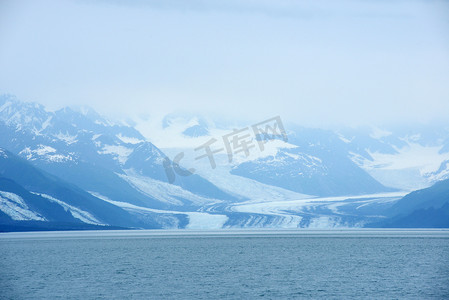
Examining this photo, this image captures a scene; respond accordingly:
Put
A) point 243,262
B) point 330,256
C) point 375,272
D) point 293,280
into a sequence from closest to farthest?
point 293,280 < point 375,272 < point 243,262 < point 330,256

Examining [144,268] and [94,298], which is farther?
[144,268]

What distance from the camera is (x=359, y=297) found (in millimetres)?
66875

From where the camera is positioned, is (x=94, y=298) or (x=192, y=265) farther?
(x=192, y=265)

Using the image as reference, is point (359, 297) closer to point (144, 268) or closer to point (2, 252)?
point (144, 268)

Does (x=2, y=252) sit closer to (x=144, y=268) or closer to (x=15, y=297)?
(x=144, y=268)

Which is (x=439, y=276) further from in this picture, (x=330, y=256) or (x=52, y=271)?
(x=52, y=271)

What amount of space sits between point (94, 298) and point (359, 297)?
23.3 meters

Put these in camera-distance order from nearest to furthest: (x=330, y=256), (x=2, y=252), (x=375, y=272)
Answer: (x=375, y=272)
(x=330, y=256)
(x=2, y=252)

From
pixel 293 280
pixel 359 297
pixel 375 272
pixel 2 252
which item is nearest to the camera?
pixel 359 297

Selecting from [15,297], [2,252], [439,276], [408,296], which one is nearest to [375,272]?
[439,276]

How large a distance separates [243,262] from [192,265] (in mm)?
7620

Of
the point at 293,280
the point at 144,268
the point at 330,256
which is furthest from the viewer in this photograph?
the point at 330,256

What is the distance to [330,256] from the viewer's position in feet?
379

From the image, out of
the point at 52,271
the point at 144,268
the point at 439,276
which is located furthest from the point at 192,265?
the point at 439,276
